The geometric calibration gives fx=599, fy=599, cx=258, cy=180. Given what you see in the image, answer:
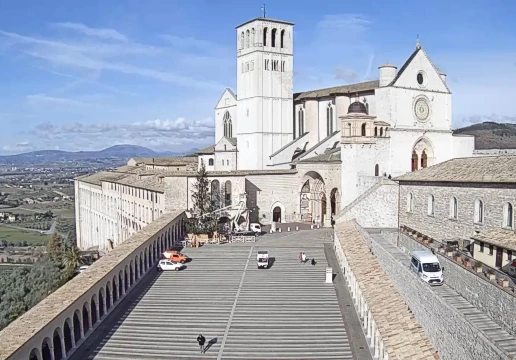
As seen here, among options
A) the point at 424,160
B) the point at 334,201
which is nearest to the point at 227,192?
the point at 334,201

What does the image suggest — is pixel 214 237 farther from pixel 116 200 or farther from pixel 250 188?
pixel 116 200

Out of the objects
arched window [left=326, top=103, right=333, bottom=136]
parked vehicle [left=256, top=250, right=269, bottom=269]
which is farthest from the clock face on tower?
parked vehicle [left=256, top=250, right=269, bottom=269]

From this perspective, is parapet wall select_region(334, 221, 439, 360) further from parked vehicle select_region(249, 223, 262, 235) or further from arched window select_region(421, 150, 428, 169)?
arched window select_region(421, 150, 428, 169)

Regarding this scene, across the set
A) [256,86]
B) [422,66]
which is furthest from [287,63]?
[422,66]

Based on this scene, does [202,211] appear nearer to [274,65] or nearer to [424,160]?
[424,160]

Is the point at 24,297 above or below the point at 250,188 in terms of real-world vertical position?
below

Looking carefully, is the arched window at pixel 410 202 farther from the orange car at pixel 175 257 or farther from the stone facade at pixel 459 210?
the orange car at pixel 175 257

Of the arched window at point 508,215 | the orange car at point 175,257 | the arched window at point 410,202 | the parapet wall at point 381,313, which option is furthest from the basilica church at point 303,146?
the parapet wall at point 381,313

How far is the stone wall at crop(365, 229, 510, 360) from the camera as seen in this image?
48.5 feet

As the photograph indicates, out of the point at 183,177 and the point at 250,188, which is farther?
the point at 250,188

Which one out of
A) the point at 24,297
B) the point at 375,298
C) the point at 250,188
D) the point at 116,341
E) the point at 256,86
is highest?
the point at 256,86

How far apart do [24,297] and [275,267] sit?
26080 mm

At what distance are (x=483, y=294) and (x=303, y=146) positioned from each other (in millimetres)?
36401

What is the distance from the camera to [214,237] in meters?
40.7
